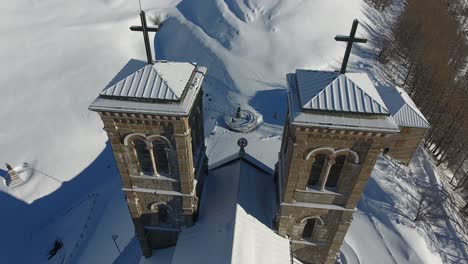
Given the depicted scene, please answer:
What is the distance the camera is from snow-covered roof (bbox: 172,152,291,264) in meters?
12.1

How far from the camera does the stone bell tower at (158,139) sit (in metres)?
10.6

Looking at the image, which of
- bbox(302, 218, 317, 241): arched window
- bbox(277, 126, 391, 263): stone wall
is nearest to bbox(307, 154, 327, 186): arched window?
bbox(277, 126, 391, 263): stone wall

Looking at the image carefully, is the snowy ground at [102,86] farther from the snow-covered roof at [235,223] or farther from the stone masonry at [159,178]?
the snow-covered roof at [235,223]

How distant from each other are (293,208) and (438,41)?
1853 inches

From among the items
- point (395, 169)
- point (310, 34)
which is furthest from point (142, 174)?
point (310, 34)

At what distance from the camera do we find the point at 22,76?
36.0 m

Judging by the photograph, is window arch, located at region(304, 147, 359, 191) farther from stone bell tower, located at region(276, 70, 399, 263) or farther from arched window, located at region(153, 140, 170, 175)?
arched window, located at region(153, 140, 170, 175)

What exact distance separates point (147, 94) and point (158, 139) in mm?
2099

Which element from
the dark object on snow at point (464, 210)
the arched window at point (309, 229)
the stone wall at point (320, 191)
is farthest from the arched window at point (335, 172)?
the dark object on snow at point (464, 210)

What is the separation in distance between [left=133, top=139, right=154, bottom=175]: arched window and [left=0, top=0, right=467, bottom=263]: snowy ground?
636cm

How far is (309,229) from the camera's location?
15.0 metres

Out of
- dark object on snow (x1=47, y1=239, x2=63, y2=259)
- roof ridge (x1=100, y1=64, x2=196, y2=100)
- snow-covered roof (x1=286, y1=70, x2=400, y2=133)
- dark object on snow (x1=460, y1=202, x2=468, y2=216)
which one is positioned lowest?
dark object on snow (x1=47, y1=239, x2=63, y2=259)

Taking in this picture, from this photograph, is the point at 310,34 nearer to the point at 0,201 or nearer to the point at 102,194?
the point at 102,194

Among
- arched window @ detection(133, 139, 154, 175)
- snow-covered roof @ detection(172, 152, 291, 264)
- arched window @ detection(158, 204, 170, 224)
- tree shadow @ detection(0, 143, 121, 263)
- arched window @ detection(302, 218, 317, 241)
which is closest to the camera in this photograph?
snow-covered roof @ detection(172, 152, 291, 264)
